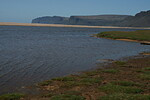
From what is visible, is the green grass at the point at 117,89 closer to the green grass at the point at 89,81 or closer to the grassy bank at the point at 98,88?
the grassy bank at the point at 98,88

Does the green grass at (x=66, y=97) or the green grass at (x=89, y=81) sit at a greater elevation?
the green grass at (x=66, y=97)

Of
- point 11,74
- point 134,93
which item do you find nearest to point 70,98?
point 134,93

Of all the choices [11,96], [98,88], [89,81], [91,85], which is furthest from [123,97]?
[11,96]

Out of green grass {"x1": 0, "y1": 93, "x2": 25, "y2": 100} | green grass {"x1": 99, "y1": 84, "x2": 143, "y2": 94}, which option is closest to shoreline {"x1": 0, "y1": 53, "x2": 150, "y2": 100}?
green grass {"x1": 99, "y1": 84, "x2": 143, "y2": 94}

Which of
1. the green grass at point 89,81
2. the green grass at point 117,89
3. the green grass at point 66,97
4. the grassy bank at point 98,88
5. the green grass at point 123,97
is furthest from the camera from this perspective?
the green grass at point 89,81

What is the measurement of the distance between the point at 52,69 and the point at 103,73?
16.1 ft

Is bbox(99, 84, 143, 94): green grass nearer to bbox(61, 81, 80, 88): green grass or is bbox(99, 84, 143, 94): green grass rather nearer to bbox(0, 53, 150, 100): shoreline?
bbox(0, 53, 150, 100): shoreline

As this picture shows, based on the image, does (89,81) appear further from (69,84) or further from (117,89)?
(117,89)

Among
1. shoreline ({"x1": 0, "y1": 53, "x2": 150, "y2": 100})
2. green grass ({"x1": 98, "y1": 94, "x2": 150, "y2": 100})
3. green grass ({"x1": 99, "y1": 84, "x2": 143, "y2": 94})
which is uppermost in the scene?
green grass ({"x1": 98, "y1": 94, "x2": 150, "y2": 100})

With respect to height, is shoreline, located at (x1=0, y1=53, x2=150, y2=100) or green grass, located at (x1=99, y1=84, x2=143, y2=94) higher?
green grass, located at (x1=99, y1=84, x2=143, y2=94)

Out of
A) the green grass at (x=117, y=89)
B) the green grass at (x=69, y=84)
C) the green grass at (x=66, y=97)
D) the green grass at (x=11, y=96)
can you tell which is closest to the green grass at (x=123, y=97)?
the green grass at (x=66, y=97)

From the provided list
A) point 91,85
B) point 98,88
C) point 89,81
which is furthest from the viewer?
point 89,81

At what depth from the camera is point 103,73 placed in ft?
61.2

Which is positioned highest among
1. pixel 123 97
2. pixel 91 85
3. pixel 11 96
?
pixel 123 97
